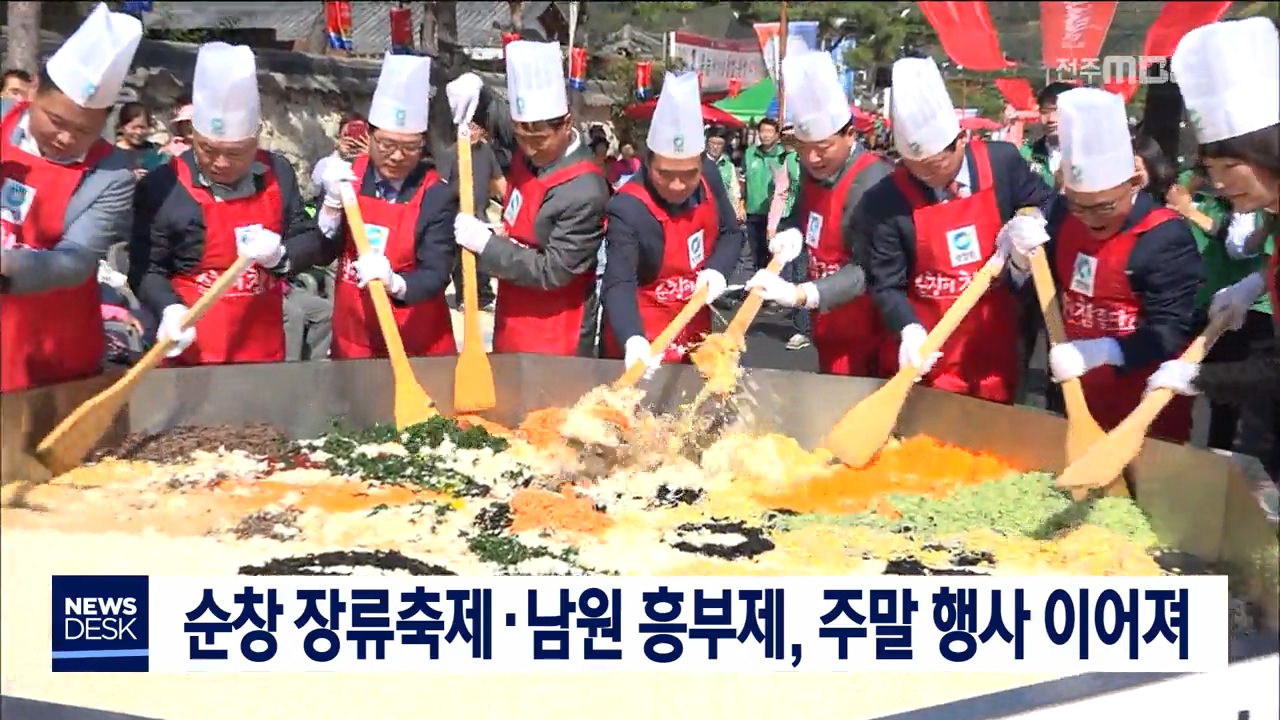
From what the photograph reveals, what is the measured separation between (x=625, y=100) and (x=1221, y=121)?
15043 millimetres

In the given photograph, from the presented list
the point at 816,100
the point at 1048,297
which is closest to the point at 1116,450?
the point at 1048,297

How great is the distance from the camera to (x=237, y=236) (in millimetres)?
3355

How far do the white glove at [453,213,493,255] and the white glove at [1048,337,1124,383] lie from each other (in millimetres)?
1642

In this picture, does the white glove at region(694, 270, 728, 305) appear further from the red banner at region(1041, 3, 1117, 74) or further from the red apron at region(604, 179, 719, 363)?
the red banner at region(1041, 3, 1117, 74)

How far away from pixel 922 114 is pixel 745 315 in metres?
0.74

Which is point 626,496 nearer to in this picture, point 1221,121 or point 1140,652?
point 1140,652

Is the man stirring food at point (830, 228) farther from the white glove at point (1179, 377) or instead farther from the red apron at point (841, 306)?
the white glove at point (1179, 377)

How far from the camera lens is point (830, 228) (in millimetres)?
3623

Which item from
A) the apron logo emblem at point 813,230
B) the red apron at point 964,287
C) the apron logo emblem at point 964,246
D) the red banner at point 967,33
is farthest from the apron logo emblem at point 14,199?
the red banner at point 967,33

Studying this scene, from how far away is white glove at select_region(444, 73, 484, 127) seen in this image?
3.97m

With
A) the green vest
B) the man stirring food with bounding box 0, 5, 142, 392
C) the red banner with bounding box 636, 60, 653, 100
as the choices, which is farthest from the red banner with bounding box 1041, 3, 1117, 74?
the man stirring food with bounding box 0, 5, 142, 392

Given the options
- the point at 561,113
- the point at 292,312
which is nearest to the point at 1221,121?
the point at 561,113

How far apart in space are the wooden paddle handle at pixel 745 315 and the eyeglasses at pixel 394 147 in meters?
1.07

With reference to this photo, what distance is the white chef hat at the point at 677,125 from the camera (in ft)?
11.2
